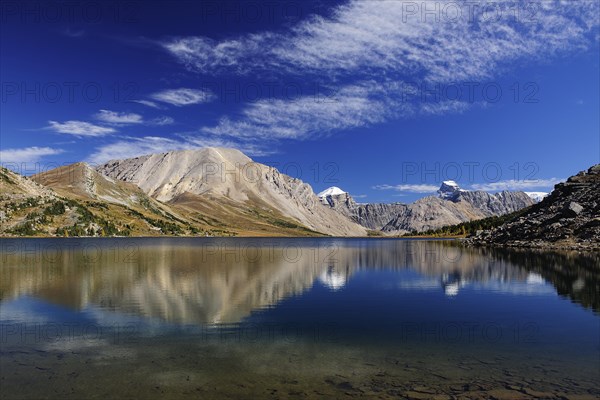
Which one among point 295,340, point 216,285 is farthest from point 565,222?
point 295,340

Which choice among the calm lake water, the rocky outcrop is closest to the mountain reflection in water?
the calm lake water

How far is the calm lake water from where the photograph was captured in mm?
18172

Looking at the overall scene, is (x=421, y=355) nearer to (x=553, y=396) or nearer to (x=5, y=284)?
(x=553, y=396)

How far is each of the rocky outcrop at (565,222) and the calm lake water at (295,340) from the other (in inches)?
3076

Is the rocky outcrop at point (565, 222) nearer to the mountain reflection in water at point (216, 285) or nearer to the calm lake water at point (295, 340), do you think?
the mountain reflection in water at point (216, 285)

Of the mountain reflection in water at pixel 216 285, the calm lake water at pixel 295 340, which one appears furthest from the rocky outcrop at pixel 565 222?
the calm lake water at pixel 295 340

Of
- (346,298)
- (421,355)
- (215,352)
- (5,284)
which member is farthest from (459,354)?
(5,284)

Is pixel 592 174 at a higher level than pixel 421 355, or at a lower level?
higher

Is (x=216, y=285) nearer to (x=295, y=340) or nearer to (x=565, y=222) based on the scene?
(x=295, y=340)

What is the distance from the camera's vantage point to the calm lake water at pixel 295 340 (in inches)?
715

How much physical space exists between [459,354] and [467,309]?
15242 millimetres

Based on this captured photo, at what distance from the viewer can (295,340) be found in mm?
25906

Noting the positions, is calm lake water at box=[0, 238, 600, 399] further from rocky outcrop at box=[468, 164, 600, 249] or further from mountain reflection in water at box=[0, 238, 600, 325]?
rocky outcrop at box=[468, 164, 600, 249]

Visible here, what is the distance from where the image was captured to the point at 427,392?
17312mm
